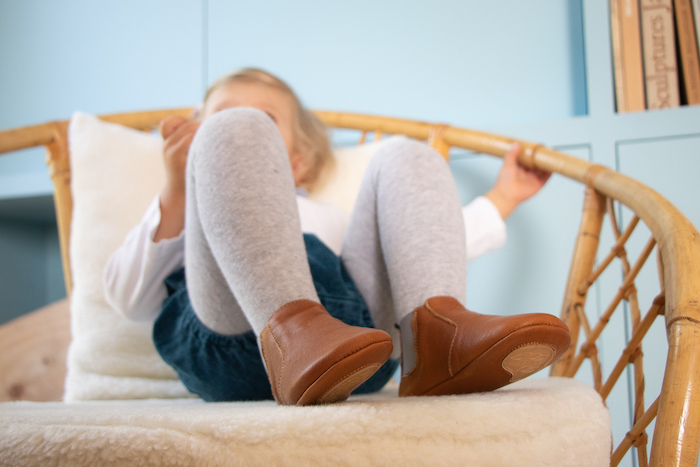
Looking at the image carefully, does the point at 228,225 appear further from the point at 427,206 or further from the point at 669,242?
the point at 669,242

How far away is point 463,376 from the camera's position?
1.38 feet

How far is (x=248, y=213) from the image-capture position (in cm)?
46

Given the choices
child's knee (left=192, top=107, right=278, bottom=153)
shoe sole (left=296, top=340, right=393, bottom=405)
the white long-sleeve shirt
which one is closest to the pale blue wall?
the white long-sleeve shirt

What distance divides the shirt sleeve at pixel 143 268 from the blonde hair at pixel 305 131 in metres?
0.33

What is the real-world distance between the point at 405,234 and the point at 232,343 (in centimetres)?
22

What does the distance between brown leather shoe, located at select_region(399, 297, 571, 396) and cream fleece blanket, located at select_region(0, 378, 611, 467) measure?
2 cm

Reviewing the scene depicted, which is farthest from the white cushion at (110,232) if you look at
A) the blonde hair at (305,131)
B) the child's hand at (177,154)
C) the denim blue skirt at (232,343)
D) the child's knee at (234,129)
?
the child's knee at (234,129)

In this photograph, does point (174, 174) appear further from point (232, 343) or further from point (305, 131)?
point (305, 131)

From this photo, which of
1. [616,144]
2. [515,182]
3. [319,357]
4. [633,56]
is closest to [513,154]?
[515,182]

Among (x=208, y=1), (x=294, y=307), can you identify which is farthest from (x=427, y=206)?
(x=208, y=1)

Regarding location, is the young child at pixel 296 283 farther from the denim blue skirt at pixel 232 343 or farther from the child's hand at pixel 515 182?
Result: the child's hand at pixel 515 182

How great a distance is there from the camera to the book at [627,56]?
0.99 meters

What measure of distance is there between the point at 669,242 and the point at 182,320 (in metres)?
0.51

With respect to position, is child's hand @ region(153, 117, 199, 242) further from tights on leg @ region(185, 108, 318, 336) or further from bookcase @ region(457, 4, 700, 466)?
bookcase @ region(457, 4, 700, 466)
